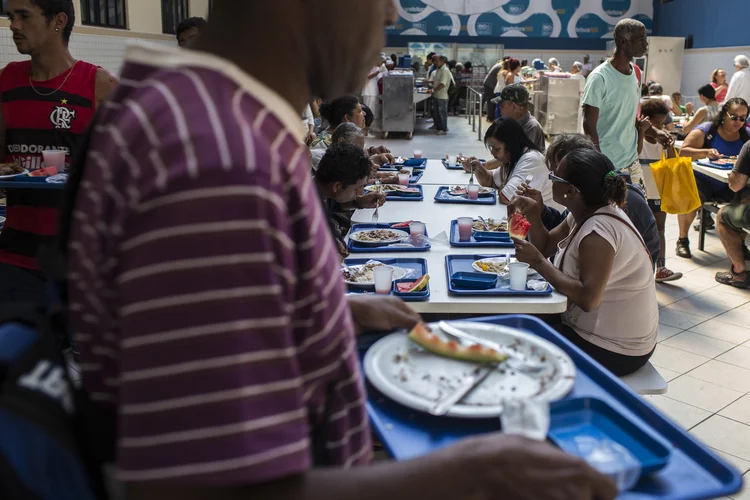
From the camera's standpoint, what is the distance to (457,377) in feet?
4.25

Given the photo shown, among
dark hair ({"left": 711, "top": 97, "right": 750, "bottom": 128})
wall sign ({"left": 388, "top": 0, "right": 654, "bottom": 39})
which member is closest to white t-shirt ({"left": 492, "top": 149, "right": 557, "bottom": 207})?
dark hair ({"left": 711, "top": 97, "right": 750, "bottom": 128})

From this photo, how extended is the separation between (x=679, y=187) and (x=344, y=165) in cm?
298

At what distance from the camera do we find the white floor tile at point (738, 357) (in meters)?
3.88

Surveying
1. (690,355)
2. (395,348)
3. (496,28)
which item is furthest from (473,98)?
(395,348)

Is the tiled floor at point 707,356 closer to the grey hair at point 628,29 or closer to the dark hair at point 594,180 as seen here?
the dark hair at point 594,180

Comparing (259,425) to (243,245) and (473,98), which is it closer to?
(243,245)

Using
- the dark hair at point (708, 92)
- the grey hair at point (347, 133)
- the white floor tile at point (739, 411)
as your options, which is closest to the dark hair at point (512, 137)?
the grey hair at point (347, 133)

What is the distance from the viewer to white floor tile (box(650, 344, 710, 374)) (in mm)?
3836

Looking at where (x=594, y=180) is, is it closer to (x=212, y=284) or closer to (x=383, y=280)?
(x=383, y=280)

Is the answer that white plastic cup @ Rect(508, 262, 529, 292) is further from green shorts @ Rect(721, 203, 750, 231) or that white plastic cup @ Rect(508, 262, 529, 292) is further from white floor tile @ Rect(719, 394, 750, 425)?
green shorts @ Rect(721, 203, 750, 231)

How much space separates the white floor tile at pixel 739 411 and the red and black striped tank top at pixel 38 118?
3.34 metres

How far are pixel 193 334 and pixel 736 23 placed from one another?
18.7m

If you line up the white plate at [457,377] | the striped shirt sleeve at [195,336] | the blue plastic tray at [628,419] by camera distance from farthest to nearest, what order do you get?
1. the white plate at [457,377]
2. the blue plastic tray at [628,419]
3. the striped shirt sleeve at [195,336]

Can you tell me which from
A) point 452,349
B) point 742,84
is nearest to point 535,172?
point 452,349
